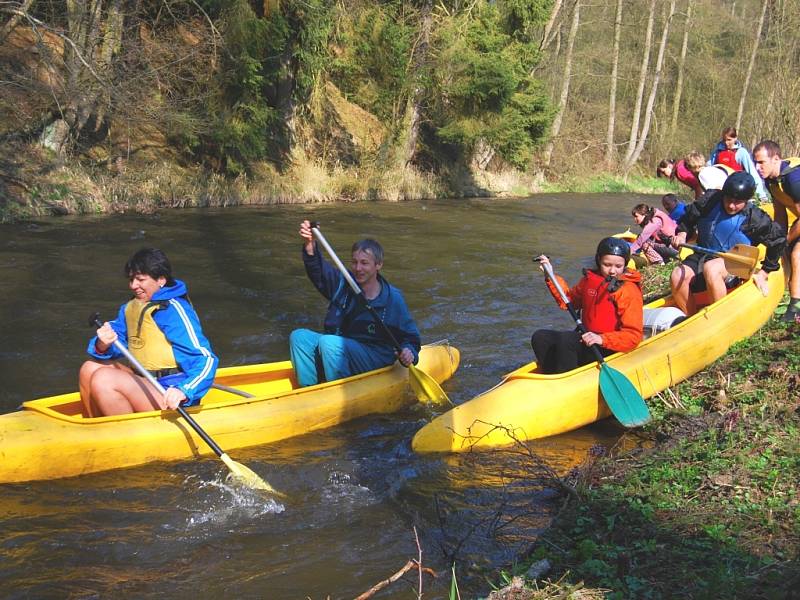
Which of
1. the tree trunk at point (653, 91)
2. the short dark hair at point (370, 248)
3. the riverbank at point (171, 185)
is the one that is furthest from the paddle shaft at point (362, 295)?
the tree trunk at point (653, 91)

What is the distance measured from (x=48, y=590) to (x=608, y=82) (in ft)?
A: 98.8

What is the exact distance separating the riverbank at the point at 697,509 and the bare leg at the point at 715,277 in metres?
1.31

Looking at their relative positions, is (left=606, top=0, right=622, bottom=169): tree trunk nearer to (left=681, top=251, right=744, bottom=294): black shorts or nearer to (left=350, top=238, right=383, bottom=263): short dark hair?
(left=681, top=251, right=744, bottom=294): black shorts

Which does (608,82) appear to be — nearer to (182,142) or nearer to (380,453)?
(182,142)

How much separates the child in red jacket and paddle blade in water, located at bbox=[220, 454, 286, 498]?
2202 mm

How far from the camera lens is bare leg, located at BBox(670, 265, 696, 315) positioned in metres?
6.54

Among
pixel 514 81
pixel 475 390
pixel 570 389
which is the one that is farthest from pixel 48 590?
pixel 514 81

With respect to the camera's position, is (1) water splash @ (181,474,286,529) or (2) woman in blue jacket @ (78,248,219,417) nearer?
(1) water splash @ (181,474,286,529)

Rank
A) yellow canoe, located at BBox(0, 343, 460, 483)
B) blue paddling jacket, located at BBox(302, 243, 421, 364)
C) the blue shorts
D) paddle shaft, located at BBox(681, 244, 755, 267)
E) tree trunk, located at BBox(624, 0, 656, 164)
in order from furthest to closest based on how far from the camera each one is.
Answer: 1. tree trunk, located at BBox(624, 0, 656, 164)
2. paddle shaft, located at BBox(681, 244, 755, 267)
3. blue paddling jacket, located at BBox(302, 243, 421, 364)
4. the blue shorts
5. yellow canoe, located at BBox(0, 343, 460, 483)

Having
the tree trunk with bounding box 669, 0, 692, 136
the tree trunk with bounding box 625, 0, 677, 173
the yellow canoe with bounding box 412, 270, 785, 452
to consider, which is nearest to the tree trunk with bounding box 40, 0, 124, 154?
the yellow canoe with bounding box 412, 270, 785, 452

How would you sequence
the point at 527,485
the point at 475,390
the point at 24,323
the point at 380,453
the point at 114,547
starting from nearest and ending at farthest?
the point at 114,547
the point at 527,485
the point at 380,453
the point at 475,390
the point at 24,323

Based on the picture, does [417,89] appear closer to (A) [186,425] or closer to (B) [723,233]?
(B) [723,233]

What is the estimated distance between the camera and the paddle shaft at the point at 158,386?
4277 millimetres

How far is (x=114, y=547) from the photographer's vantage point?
3.58m
